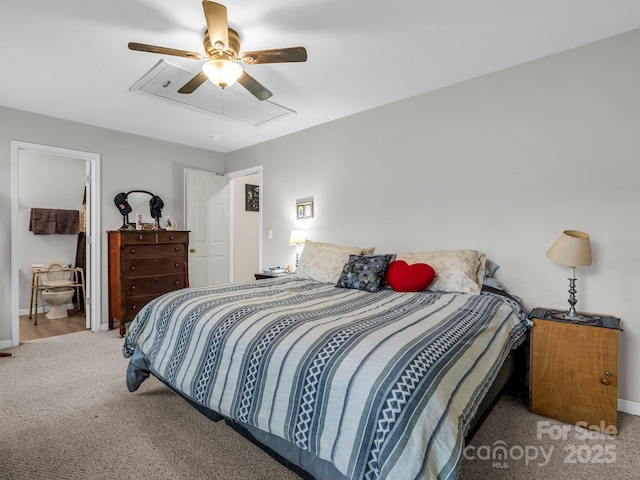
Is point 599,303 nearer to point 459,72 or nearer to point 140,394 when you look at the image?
point 459,72

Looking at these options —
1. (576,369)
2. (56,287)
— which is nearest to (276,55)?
(576,369)

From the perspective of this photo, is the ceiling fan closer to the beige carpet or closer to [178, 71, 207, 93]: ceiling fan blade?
[178, 71, 207, 93]: ceiling fan blade

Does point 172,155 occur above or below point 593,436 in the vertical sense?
above

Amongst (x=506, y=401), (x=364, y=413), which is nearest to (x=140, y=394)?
(x=364, y=413)

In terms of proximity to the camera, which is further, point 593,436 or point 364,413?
point 593,436

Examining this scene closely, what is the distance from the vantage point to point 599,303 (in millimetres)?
2252

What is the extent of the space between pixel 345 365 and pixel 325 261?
1.96 metres

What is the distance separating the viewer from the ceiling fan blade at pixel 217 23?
1576 millimetres

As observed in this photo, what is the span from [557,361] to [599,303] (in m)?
0.57

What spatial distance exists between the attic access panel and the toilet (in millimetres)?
3104

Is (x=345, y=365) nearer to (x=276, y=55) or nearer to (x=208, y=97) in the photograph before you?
(x=276, y=55)

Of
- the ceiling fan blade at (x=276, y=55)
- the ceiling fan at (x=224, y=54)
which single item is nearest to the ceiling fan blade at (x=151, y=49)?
the ceiling fan at (x=224, y=54)

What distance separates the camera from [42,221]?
476 centimetres

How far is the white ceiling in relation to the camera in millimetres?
1919
